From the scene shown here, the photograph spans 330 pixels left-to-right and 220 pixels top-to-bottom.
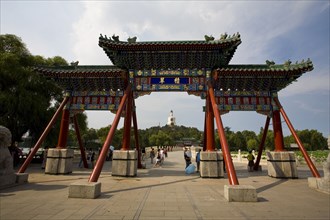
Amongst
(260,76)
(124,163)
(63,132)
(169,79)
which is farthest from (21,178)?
(260,76)

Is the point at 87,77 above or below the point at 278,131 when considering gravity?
above

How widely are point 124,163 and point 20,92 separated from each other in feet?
32.7

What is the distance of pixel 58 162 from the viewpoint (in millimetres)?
11648

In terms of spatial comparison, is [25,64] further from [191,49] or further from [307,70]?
[307,70]

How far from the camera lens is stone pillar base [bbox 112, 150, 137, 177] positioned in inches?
415

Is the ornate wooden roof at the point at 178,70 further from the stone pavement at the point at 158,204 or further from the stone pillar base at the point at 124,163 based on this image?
the stone pavement at the point at 158,204

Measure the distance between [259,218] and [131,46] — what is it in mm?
9275

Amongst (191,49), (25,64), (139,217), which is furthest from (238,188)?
(25,64)

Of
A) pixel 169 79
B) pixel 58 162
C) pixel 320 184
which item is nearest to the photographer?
pixel 320 184

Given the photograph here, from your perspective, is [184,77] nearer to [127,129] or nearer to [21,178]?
[127,129]

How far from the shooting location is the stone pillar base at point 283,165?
10.8 m

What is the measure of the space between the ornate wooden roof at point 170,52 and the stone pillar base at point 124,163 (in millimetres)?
4850

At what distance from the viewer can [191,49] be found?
35.7ft

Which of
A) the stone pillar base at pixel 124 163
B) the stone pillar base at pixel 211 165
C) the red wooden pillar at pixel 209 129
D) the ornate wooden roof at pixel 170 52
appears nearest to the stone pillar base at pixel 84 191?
the stone pillar base at pixel 124 163
